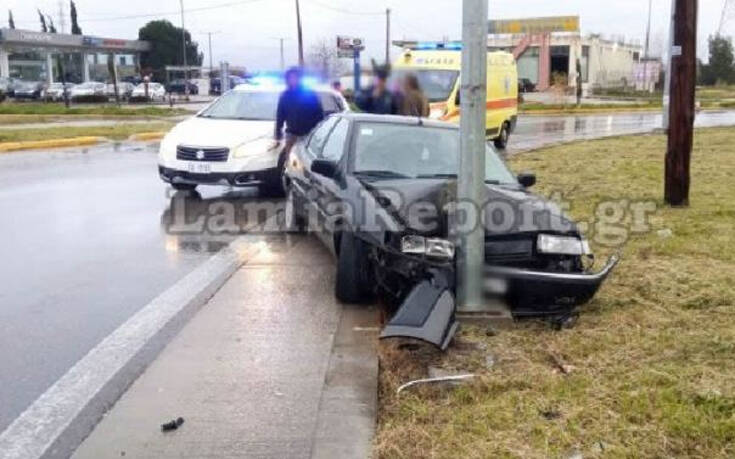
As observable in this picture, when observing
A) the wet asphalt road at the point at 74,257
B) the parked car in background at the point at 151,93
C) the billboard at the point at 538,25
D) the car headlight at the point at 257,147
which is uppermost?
the billboard at the point at 538,25

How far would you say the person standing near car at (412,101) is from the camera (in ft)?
36.9

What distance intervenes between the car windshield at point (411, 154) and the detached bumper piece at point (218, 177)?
3509mm

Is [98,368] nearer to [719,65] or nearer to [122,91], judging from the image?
[122,91]

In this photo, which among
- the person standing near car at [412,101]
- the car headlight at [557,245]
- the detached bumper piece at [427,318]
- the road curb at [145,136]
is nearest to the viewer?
the detached bumper piece at [427,318]

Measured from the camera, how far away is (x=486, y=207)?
5.55 m

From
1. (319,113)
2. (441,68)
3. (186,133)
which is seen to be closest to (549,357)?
(319,113)

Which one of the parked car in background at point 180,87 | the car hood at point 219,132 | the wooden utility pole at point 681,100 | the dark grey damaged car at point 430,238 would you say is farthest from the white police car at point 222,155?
the parked car in background at point 180,87

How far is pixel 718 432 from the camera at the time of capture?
3.60 m

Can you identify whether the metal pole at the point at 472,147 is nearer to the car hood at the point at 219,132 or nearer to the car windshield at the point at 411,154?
the car windshield at the point at 411,154

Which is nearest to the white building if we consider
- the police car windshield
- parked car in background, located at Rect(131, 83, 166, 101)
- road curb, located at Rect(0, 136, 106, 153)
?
parked car in background, located at Rect(131, 83, 166, 101)

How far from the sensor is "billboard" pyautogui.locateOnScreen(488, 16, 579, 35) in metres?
67.6

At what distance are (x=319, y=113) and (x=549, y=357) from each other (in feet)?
21.8

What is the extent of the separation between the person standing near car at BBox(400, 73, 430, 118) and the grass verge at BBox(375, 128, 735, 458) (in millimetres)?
4869

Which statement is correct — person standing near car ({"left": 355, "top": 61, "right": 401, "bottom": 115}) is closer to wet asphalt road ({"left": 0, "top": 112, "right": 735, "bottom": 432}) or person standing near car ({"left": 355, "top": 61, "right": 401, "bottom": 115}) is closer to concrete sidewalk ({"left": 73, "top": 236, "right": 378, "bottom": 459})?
wet asphalt road ({"left": 0, "top": 112, "right": 735, "bottom": 432})
